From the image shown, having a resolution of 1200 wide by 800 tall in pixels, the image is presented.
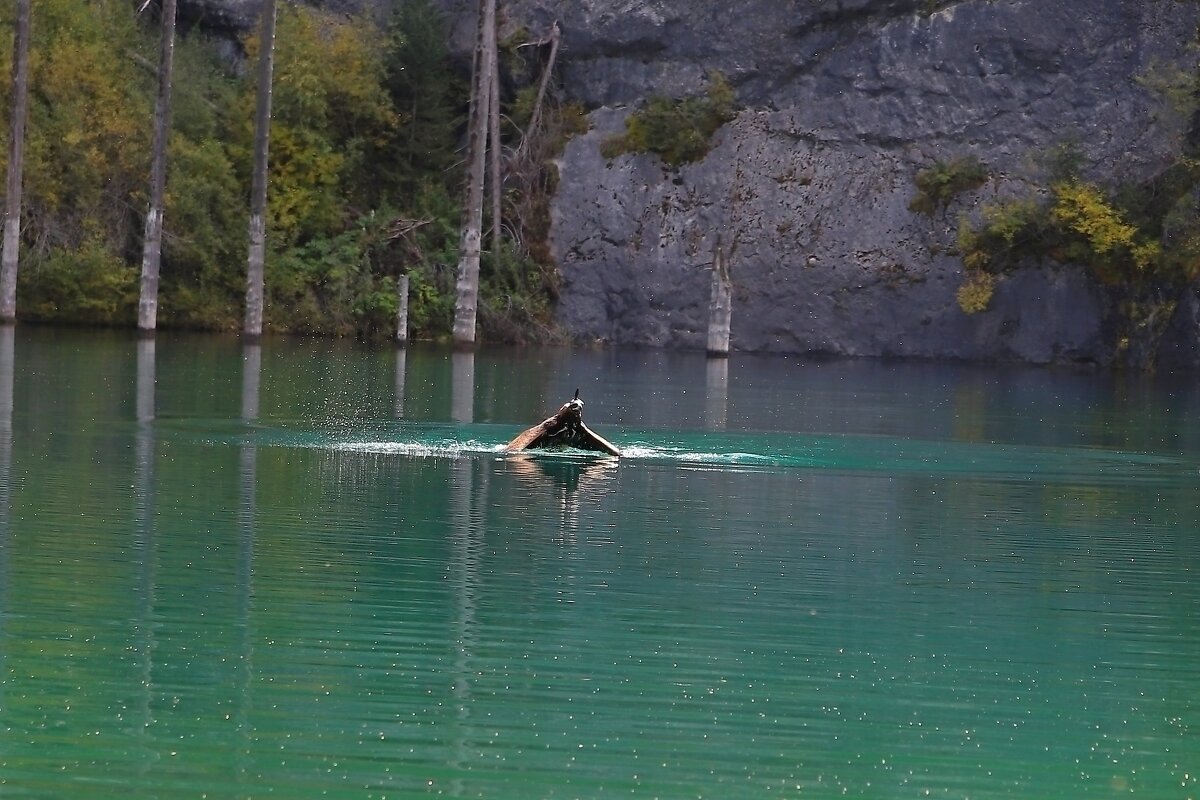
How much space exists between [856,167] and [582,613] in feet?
174

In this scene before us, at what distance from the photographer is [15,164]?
55.2 metres

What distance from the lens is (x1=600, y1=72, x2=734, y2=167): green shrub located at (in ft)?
218

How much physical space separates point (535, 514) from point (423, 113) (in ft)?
159

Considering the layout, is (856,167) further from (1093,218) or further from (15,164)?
(15,164)

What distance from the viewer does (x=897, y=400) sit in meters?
40.2

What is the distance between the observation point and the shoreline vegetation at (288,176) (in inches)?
2392

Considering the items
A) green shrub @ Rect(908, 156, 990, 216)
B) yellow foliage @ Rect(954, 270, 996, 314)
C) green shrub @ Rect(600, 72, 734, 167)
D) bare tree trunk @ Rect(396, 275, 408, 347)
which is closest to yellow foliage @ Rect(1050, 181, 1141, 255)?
yellow foliage @ Rect(954, 270, 996, 314)

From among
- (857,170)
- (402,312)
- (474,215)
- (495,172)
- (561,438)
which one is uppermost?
(857,170)

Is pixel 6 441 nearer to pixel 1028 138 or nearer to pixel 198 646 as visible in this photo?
pixel 198 646

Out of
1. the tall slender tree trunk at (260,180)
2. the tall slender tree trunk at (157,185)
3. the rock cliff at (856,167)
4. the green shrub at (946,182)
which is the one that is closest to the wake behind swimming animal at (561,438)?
the tall slender tree trunk at (260,180)

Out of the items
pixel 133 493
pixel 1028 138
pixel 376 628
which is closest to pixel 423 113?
pixel 1028 138

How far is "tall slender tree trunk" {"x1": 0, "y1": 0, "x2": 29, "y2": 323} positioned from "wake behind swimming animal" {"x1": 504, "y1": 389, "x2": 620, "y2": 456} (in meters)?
33.1

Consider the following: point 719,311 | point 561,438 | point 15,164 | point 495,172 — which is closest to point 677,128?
point 495,172

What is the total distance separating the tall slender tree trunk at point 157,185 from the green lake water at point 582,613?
2702cm
